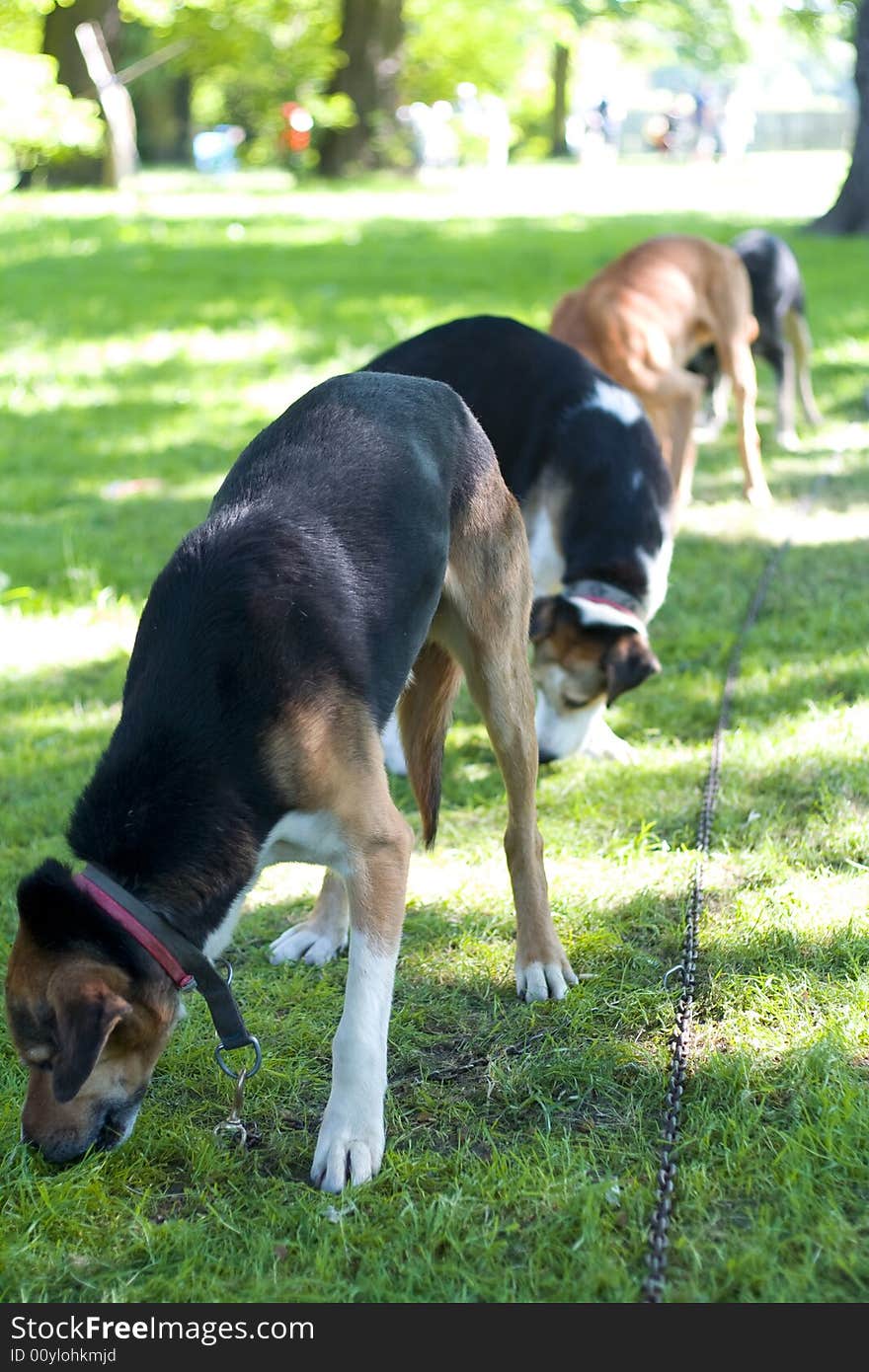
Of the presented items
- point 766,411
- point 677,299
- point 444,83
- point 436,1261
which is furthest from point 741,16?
point 436,1261

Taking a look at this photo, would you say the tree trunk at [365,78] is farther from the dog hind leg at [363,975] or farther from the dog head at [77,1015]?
the dog head at [77,1015]

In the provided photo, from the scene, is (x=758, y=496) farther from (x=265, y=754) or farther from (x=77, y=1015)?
(x=77, y=1015)

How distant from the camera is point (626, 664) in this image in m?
5.32

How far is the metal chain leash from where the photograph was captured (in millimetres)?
2814

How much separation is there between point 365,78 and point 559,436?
2657cm

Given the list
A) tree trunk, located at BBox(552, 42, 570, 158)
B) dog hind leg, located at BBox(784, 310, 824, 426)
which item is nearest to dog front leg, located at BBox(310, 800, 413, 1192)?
dog hind leg, located at BBox(784, 310, 824, 426)

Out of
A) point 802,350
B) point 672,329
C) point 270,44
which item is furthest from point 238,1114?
point 270,44

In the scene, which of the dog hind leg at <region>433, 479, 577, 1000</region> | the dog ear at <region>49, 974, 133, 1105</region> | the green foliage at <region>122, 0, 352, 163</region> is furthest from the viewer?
the green foliage at <region>122, 0, 352, 163</region>

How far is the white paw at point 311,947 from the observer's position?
165 inches

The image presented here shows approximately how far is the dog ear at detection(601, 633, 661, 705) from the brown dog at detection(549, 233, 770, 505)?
7.65 ft

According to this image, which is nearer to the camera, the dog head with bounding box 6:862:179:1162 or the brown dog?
the dog head with bounding box 6:862:179:1162

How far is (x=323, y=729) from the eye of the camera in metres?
3.14

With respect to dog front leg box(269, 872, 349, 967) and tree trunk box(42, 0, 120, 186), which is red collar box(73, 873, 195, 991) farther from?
tree trunk box(42, 0, 120, 186)
